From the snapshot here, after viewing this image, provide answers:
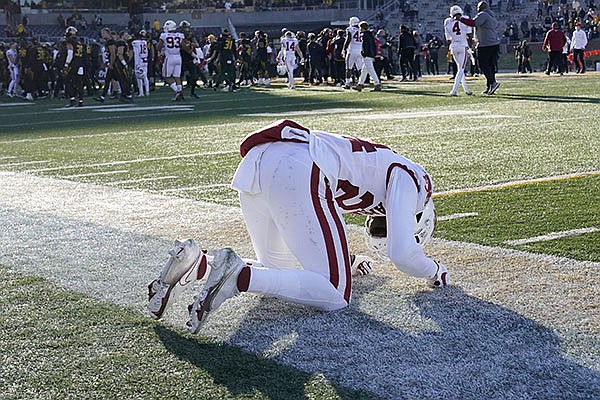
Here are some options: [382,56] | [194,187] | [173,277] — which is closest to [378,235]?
[173,277]

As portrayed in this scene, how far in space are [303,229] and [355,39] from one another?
18038 millimetres

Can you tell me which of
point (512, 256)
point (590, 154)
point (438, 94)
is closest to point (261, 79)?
point (438, 94)

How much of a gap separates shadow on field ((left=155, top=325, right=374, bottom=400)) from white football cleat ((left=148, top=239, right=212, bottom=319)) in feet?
0.43

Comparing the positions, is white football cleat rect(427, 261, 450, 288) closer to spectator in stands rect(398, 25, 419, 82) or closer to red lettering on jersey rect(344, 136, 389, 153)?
red lettering on jersey rect(344, 136, 389, 153)

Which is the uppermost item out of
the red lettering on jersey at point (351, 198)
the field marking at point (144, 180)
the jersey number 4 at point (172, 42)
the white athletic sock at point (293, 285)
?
the jersey number 4 at point (172, 42)

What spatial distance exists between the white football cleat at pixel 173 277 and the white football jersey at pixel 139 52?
19.5 meters

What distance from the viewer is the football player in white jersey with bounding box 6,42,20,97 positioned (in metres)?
25.1

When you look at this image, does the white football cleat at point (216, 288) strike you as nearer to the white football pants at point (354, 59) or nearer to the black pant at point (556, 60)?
the white football pants at point (354, 59)

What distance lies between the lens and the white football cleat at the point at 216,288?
343cm

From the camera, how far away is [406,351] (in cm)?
330

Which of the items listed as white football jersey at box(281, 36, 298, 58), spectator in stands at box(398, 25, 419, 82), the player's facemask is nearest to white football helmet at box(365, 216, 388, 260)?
the player's facemask

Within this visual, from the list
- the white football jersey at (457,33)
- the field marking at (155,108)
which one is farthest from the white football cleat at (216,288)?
the white football jersey at (457,33)

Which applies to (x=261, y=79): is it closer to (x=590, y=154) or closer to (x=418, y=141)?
(x=418, y=141)

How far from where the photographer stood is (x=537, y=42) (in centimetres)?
4081
